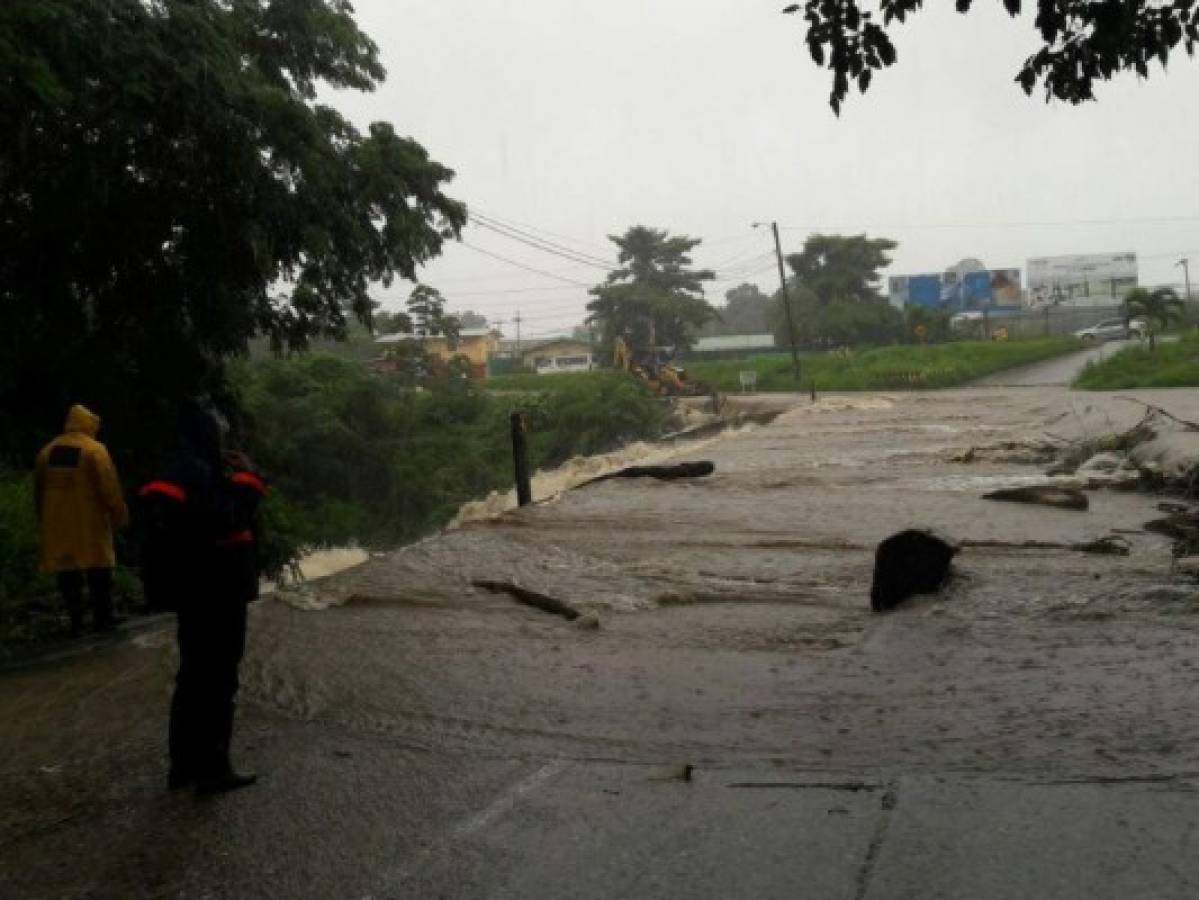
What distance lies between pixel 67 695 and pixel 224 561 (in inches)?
95.7

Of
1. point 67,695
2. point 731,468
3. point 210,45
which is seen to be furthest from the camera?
point 731,468

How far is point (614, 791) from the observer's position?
14.3ft

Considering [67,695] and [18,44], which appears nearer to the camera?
[67,695]

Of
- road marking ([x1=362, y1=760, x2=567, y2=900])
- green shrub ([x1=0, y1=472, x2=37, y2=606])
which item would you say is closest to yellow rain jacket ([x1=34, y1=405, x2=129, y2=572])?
green shrub ([x1=0, y1=472, x2=37, y2=606])

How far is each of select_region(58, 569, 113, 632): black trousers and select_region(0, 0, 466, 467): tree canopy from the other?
3.12 metres

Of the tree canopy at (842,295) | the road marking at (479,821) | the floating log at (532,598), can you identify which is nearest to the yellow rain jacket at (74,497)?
the floating log at (532,598)

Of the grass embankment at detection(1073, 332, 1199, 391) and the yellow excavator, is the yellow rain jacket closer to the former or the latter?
the grass embankment at detection(1073, 332, 1199, 391)

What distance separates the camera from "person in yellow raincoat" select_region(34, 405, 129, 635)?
7176 mm

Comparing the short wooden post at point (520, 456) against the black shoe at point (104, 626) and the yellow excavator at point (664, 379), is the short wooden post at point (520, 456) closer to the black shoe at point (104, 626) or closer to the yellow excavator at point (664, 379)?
the black shoe at point (104, 626)

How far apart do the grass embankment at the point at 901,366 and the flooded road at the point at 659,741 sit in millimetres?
43187

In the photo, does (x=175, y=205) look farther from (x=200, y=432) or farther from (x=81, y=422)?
(x=200, y=432)

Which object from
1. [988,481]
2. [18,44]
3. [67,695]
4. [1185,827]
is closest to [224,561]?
[67,695]

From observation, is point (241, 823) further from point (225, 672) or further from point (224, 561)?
point (224, 561)

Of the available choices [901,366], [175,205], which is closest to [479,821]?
[175,205]
